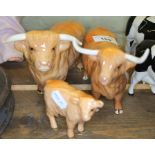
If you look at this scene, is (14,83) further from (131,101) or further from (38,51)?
(131,101)

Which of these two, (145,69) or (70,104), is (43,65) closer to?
(70,104)

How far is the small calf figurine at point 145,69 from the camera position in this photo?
82 cm

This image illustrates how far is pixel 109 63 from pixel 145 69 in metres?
0.19

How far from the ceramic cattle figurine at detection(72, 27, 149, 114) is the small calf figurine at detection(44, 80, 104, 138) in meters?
0.07

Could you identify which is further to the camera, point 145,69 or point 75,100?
point 145,69

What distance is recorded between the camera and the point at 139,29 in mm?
972

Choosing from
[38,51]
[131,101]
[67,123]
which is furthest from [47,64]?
[131,101]

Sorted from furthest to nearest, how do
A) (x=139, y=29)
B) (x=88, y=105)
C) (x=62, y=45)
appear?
(x=139, y=29), (x=62, y=45), (x=88, y=105)

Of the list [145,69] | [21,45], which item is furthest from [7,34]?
[145,69]

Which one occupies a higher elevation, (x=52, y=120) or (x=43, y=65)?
(x=43, y=65)

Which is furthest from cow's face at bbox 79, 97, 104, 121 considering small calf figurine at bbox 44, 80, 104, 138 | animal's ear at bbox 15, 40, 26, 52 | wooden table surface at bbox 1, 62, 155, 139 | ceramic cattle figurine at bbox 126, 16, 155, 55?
ceramic cattle figurine at bbox 126, 16, 155, 55

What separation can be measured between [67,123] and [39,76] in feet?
0.55

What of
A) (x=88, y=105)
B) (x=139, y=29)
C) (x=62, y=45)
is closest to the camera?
(x=88, y=105)
